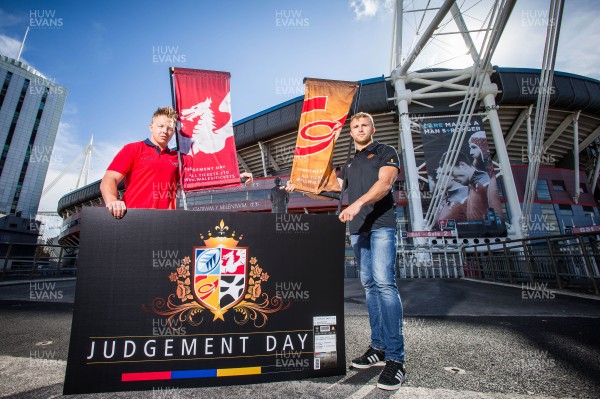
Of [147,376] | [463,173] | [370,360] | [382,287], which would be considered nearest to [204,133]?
[147,376]

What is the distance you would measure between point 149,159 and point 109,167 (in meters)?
0.32

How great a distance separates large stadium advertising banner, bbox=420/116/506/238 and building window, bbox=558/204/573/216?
17226 millimetres

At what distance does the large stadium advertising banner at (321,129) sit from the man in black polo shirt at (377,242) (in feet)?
6.46

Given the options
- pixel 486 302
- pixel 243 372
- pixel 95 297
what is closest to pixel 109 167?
pixel 95 297

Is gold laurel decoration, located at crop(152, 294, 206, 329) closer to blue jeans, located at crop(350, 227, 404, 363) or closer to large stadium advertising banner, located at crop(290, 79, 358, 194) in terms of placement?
blue jeans, located at crop(350, 227, 404, 363)

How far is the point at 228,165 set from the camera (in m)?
4.31

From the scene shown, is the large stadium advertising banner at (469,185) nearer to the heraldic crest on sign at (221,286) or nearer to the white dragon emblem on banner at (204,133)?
the white dragon emblem on banner at (204,133)

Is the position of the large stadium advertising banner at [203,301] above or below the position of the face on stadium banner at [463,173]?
below

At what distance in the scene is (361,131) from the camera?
89.7 inches

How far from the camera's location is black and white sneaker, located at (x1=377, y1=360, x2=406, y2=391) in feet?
5.01

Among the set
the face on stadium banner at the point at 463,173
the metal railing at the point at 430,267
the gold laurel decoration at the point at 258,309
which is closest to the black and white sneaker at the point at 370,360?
the gold laurel decoration at the point at 258,309

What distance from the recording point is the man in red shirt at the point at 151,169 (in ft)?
7.23

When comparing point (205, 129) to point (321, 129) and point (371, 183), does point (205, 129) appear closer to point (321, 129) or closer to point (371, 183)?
point (321, 129)

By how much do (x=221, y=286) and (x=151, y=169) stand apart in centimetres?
141
